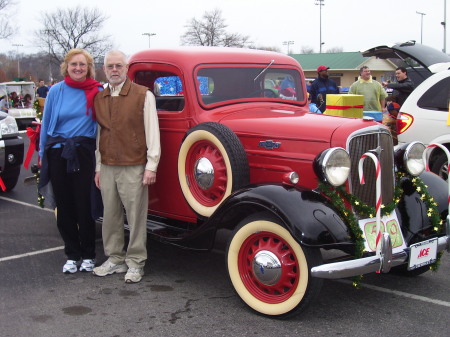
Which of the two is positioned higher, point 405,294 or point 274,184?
point 274,184

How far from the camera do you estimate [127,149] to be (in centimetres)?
413

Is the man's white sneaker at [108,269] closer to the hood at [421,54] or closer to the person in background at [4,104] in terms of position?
the hood at [421,54]

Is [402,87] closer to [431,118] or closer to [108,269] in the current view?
[431,118]

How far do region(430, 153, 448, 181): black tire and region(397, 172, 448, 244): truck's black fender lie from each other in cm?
238

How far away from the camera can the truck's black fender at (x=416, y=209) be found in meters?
3.92

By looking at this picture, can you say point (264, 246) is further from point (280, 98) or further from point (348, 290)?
point (280, 98)

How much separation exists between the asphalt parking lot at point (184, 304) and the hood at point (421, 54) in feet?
10.4

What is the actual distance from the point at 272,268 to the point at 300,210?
1.44 ft

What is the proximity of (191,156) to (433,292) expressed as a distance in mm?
2101

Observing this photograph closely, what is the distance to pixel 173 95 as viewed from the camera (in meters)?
4.81

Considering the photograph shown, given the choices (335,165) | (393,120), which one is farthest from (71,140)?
(393,120)

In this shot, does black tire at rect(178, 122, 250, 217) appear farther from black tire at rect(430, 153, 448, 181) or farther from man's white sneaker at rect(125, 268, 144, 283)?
black tire at rect(430, 153, 448, 181)

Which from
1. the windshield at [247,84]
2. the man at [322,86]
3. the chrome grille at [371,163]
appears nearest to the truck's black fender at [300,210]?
the chrome grille at [371,163]

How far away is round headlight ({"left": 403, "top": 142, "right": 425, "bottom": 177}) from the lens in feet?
13.4
